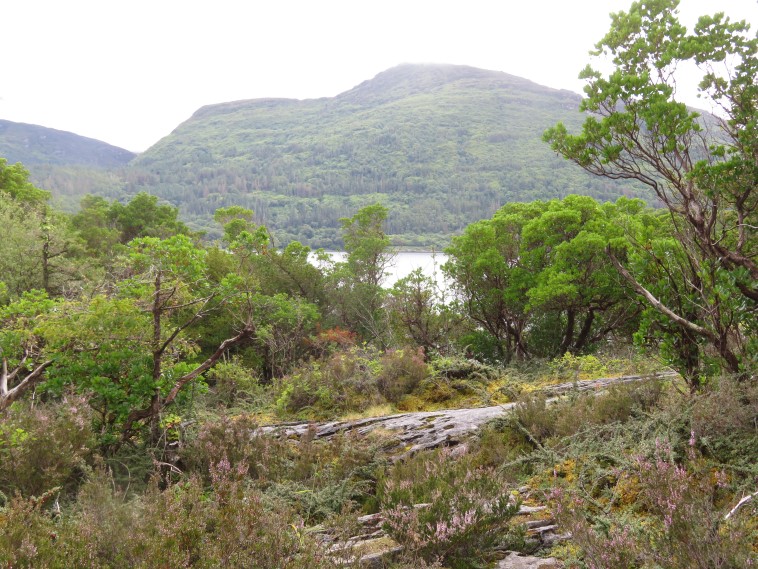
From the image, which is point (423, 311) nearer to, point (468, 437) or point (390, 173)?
point (468, 437)

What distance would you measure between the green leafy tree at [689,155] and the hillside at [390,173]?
88.3 meters

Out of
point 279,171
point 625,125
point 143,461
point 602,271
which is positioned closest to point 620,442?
point 625,125

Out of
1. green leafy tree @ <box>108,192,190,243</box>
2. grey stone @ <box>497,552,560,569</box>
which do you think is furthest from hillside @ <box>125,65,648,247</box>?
grey stone @ <box>497,552,560,569</box>

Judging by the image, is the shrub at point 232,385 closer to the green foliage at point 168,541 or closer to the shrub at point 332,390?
the shrub at point 332,390

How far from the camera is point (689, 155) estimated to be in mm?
5234

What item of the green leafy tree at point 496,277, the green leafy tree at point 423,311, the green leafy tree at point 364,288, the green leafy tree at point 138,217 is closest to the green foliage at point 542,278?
the green leafy tree at point 496,277

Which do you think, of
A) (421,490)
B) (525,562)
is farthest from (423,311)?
(525,562)

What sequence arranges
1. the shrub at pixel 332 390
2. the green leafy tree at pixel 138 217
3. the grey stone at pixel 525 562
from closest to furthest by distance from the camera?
the grey stone at pixel 525 562 → the shrub at pixel 332 390 → the green leafy tree at pixel 138 217

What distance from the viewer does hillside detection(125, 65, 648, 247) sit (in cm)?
11588

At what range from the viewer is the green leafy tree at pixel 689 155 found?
452 cm

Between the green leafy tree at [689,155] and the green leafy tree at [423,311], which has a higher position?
the green leafy tree at [689,155]

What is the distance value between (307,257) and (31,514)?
1924 centimetres

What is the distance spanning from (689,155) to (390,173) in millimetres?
152186

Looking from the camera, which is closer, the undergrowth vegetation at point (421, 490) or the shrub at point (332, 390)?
the undergrowth vegetation at point (421, 490)
